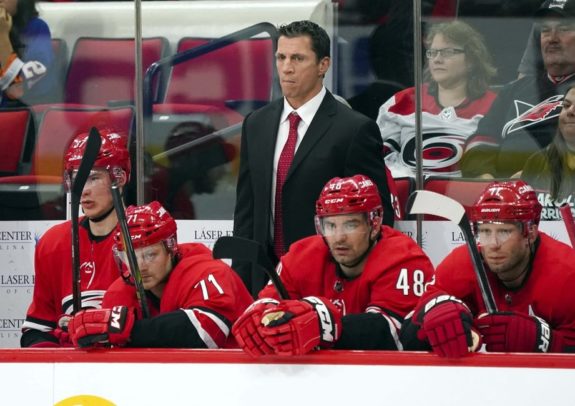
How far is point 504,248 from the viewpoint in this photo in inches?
143

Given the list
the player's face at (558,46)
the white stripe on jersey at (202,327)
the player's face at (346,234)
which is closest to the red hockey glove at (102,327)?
the white stripe on jersey at (202,327)

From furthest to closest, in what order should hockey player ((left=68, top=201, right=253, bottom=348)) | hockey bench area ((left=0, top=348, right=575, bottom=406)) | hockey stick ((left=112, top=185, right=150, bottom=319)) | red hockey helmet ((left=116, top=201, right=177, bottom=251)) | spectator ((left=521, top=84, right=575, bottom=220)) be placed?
spectator ((left=521, top=84, right=575, bottom=220))
red hockey helmet ((left=116, top=201, right=177, bottom=251))
hockey stick ((left=112, top=185, right=150, bottom=319))
hockey player ((left=68, top=201, right=253, bottom=348))
hockey bench area ((left=0, top=348, right=575, bottom=406))

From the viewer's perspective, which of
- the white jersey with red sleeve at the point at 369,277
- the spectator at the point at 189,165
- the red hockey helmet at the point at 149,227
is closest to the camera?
the white jersey with red sleeve at the point at 369,277

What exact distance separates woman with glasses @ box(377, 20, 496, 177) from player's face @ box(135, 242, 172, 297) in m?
1.25

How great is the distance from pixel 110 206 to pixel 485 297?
1.34m

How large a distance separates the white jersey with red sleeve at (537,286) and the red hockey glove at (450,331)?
40 cm

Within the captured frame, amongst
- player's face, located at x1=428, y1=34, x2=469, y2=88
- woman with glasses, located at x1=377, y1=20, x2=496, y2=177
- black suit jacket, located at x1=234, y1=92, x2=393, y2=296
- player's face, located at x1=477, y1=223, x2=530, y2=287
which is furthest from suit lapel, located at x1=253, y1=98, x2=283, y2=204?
player's face, located at x1=477, y1=223, x2=530, y2=287

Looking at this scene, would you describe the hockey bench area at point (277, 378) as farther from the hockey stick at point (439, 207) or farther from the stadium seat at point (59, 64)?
the stadium seat at point (59, 64)

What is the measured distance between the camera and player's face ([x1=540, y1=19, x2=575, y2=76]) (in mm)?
4691

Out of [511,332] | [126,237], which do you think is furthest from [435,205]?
[126,237]

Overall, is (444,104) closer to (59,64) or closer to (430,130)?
(430,130)

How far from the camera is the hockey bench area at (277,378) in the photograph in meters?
3.04

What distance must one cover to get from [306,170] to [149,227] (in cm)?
64

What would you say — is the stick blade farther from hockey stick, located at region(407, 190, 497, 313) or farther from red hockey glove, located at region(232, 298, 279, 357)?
red hockey glove, located at region(232, 298, 279, 357)
